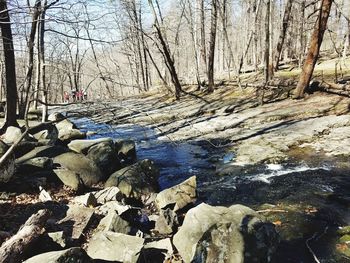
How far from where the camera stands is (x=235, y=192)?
8.91 metres

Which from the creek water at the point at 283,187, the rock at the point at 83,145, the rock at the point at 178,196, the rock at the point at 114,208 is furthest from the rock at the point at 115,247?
the rock at the point at 83,145

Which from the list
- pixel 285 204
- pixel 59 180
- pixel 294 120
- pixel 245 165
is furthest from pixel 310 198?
pixel 294 120

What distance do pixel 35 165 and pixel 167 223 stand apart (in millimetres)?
4137

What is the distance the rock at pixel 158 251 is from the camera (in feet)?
18.9

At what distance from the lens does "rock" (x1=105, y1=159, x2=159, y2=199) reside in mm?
8688

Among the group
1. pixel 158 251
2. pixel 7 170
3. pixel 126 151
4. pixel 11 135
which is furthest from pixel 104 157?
pixel 158 251

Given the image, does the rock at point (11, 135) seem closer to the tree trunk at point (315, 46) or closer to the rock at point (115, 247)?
the rock at point (115, 247)

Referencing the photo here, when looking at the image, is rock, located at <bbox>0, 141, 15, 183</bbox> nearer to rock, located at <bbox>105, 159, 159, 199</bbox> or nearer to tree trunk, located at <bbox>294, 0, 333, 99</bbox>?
rock, located at <bbox>105, 159, 159, 199</bbox>

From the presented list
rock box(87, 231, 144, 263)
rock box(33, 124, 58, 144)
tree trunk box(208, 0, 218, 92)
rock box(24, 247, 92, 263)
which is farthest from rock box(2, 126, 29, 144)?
tree trunk box(208, 0, 218, 92)

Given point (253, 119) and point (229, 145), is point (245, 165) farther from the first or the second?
point (253, 119)

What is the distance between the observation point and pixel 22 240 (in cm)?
518

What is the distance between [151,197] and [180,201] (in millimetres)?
946

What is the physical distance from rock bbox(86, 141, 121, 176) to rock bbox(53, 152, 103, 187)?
402 millimetres

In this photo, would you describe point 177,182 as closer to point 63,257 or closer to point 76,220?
point 76,220
